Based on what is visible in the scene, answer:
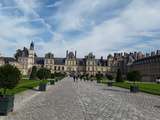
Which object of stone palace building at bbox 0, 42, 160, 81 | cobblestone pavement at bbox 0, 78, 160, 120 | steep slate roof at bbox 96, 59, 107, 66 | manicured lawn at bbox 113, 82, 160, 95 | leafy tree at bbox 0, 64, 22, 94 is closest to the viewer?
cobblestone pavement at bbox 0, 78, 160, 120

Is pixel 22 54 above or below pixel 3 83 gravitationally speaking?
above

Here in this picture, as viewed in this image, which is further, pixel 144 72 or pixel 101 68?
pixel 101 68

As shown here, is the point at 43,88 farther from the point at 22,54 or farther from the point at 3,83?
the point at 22,54

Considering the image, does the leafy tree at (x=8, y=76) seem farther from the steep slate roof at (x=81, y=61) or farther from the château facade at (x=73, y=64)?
the steep slate roof at (x=81, y=61)

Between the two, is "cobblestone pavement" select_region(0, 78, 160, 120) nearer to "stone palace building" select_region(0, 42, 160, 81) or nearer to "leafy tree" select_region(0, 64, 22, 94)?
"leafy tree" select_region(0, 64, 22, 94)

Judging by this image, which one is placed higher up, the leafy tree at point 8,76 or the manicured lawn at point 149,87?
the leafy tree at point 8,76

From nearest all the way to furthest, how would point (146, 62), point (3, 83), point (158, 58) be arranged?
1. point (3, 83)
2. point (158, 58)
3. point (146, 62)

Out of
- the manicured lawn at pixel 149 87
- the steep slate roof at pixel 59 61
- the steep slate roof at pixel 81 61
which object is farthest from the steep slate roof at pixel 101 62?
the manicured lawn at pixel 149 87

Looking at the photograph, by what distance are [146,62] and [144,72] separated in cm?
424

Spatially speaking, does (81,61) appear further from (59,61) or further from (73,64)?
(59,61)

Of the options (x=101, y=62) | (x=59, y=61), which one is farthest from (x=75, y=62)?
(x=101, y=62)

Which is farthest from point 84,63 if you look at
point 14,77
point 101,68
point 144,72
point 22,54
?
point 14,77

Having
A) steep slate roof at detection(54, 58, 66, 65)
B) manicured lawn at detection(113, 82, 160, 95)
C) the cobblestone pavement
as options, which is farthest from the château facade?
the cobblestone pavement

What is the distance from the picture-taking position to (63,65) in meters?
153
